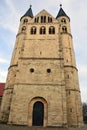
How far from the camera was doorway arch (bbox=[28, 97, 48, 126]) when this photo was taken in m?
20.0

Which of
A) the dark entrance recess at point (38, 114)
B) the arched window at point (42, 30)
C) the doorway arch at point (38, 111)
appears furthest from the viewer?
the arched window at point (42, 30)

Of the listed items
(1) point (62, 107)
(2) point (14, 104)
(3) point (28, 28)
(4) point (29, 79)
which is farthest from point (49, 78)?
(3) point (28, 28)

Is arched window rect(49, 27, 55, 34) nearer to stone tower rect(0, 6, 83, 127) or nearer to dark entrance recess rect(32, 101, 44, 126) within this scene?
stone tower rect(0, 6, 83, 127)

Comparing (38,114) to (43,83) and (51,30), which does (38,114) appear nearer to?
(43,83)

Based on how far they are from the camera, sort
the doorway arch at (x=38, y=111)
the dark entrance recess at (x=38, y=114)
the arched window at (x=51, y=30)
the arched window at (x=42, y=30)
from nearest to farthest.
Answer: the doorway arch at (x=38, y=111), the dark entrance recess at (x=38, y=114), the arched window at (x=51, y=30), the arched window at (x=42, y=30)

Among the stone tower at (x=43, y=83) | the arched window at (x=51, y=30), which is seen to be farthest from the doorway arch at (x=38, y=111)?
the arched window at (x=51, y=30)

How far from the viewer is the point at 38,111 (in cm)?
2075

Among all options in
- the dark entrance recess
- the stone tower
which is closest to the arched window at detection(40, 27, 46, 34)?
the stone tower

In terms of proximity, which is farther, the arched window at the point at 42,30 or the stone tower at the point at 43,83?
the arched window at the point at 42,30

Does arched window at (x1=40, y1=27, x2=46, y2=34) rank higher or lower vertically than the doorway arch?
higher

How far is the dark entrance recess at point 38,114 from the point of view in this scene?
20.2 metres

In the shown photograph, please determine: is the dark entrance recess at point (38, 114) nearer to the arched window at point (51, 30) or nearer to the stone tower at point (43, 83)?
the stone tower at point (43, 83)

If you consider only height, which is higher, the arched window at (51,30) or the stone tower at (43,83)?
the arched window at (51,30)

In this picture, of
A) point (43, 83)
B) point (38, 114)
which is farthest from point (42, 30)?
point (38, 114)
